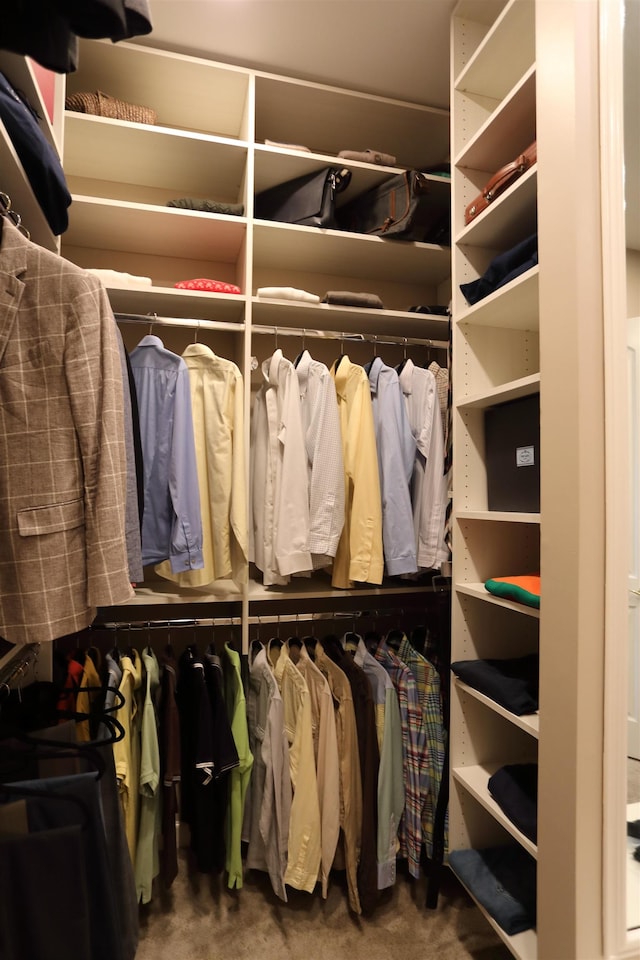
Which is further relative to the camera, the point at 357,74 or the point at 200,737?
the point at 357,74

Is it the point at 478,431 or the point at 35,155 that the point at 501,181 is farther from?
the point at 35,155

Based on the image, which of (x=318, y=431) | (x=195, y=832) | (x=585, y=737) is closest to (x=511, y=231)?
(x=318, y=431)

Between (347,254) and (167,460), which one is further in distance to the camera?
(347,254)

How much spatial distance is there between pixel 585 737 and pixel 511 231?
1.38 meters

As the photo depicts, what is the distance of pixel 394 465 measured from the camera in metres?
1.77

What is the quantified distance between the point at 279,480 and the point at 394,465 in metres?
0.40

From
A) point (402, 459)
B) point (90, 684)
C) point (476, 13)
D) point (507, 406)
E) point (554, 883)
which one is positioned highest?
point (476, 13)

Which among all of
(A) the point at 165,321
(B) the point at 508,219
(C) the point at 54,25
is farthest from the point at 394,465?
(C) the point at 54,25

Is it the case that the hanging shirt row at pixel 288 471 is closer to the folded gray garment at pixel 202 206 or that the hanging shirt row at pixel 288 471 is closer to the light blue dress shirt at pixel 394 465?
the light blue dress shirt at pixel 394 465

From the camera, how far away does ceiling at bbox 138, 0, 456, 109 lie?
1.59 meters

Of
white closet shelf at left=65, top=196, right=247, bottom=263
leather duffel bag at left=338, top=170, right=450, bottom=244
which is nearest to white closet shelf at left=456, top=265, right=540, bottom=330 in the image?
leather duffel bag at left=338, top=170, right=450, bottom=244

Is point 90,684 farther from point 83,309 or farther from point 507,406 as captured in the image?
point 507,406

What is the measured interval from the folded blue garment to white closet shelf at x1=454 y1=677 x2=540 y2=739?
1.42ft

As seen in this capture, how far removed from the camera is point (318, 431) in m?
1.71
